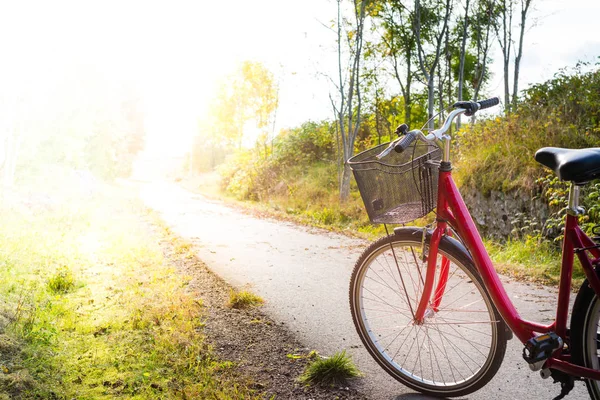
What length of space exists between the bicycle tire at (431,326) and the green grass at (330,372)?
0.72 ft

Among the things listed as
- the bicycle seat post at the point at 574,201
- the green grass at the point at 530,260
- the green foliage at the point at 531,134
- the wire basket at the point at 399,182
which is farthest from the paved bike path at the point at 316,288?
the green foliage at the point at 531,134

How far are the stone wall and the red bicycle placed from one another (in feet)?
15.2

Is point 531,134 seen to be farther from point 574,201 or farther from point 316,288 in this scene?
point 574,201

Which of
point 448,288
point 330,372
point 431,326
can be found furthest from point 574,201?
point 330,372

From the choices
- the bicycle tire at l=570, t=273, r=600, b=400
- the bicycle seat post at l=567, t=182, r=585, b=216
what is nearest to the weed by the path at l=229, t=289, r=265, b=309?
the bicycle tire at l=570, t=273, r=600, b=400

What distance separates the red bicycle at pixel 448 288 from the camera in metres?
2.17

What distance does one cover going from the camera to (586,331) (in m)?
2.17

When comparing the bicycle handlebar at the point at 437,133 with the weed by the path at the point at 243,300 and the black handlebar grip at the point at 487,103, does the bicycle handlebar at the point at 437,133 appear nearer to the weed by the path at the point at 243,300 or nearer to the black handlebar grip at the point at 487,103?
the black handlebar grip at the point at 487,103

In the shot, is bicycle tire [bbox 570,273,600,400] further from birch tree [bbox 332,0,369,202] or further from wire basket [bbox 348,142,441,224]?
birch tree [bbox 332,0,369,202]

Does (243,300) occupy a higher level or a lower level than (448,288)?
lower

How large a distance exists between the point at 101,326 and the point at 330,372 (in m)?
2.18

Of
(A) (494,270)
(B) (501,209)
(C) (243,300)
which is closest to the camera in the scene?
(A) (494,270)

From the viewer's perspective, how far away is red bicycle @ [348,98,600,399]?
2174 millimetres

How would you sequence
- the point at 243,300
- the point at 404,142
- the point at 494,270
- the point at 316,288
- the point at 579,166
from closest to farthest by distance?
the point at 579,166 → the point at 404,142 → the point at 494,270 → the point at 243,300 → the point at 316,288
